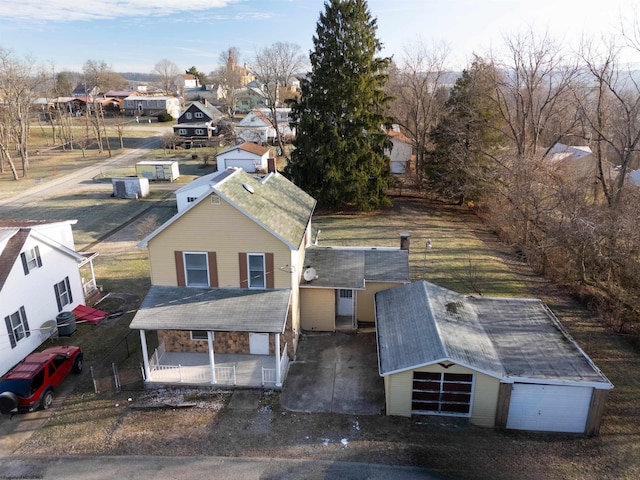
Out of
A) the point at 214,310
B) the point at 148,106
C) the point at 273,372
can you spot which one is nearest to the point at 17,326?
the point at 214,310

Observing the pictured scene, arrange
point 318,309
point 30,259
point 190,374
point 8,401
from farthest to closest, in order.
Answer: point 318,309, point 30,259, point 190,374, point 8,401


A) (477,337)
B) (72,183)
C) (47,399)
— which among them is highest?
(477,337)

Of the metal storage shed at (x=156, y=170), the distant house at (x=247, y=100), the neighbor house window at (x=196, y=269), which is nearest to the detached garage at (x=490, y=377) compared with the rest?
the neighbor house window at (x=196, y=269)

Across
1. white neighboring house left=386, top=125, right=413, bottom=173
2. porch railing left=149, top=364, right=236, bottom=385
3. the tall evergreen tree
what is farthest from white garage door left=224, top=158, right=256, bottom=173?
porch railing left=149, top=364, right=236, bottom=385

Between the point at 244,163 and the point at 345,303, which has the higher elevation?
the point at 244,163

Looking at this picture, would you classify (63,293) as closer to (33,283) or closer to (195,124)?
(33,283)

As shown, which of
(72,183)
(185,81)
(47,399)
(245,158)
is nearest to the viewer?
(47,399)

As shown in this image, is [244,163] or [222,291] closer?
[222,291]
